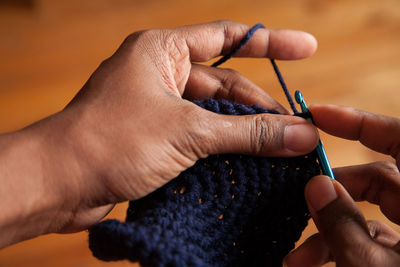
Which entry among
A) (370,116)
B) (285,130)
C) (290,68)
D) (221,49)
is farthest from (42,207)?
(290,68)

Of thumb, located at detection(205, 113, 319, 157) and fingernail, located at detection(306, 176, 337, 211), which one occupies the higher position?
thumb, located at detection(205, 113, 319, 157)

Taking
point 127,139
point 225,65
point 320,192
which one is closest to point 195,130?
point 127,139

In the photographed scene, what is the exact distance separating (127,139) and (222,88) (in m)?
0.50

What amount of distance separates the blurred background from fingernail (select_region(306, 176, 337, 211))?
2.24 ft

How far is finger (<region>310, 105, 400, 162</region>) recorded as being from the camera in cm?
93

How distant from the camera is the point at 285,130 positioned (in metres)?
0.81

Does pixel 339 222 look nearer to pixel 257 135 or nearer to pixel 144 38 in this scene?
pixel 257 135

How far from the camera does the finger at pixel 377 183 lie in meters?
1.00

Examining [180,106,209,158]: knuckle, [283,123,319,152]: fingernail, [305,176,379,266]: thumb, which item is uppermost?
[180,106,209,158]: knuckle

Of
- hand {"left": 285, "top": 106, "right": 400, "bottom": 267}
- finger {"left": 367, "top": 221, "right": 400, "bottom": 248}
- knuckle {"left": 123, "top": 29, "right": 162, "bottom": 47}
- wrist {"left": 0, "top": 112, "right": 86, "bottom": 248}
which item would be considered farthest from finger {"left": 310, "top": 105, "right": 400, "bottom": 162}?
wrist {"left": 0, "top": 112, "right": 86, "bottom": 248}

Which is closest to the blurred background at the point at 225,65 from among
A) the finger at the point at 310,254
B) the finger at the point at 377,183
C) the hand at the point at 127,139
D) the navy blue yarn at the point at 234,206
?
the finger at the point at 377,183

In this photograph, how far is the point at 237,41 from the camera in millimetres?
1095

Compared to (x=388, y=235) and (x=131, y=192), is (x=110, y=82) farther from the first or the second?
(x=388, y=235)

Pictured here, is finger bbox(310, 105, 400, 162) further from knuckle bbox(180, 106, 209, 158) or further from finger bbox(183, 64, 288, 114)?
knuckle bbox(180, 106, 209, 158)
